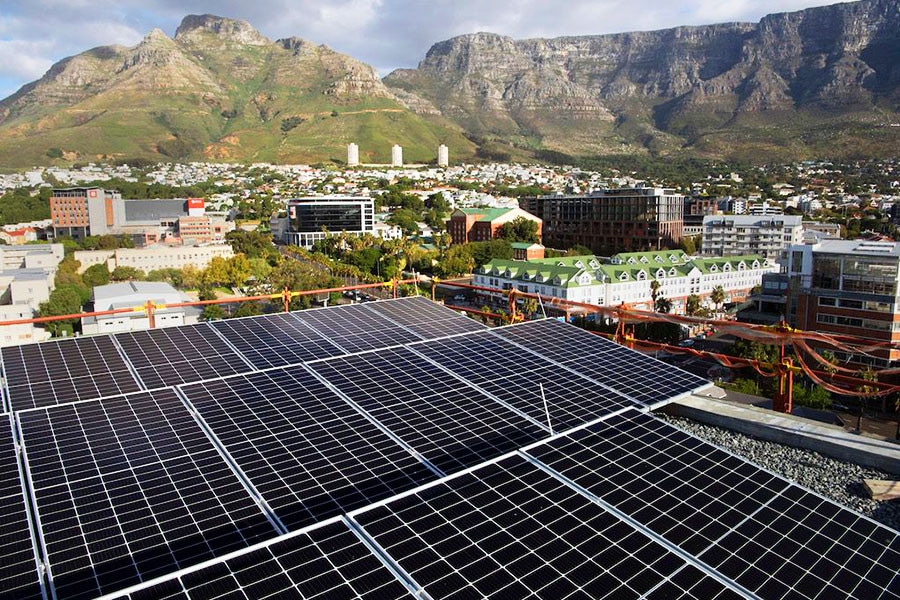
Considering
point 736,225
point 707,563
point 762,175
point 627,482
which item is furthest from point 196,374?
point 762,175

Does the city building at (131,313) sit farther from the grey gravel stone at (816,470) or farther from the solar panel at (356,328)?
the grey gravel stone at (816,470)

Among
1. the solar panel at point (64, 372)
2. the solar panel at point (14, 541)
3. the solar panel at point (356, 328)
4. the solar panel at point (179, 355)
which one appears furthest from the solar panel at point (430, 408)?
the solar panel at point (14, 541)

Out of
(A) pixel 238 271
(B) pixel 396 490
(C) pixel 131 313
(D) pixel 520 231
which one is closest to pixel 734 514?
(B) pixel 396 490

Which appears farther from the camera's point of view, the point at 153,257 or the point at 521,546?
the point at 153,257

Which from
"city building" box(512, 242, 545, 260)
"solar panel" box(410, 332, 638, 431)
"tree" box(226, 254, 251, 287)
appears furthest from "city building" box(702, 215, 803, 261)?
"solar panel" box(410, 332, 638, 431)

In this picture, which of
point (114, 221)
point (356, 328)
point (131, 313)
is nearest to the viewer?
point (356, 328)

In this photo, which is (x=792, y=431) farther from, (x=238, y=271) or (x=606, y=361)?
(x=238, y=271)
